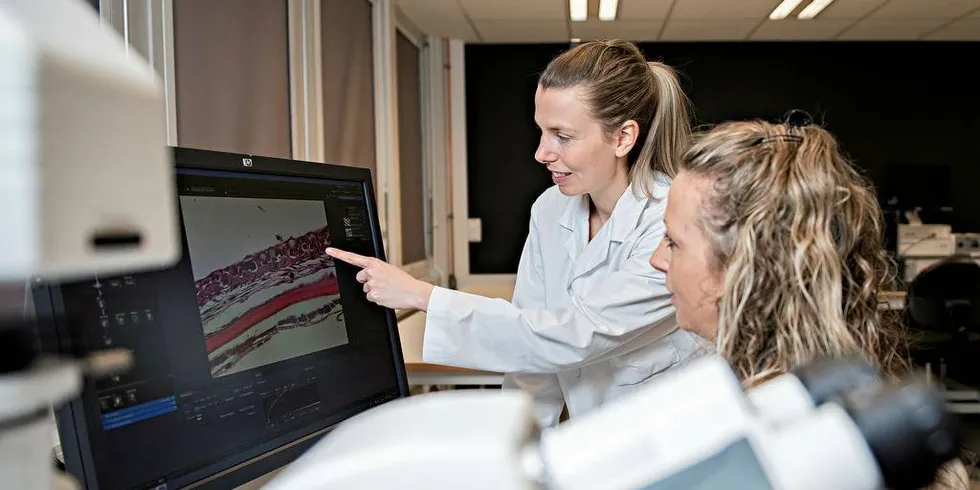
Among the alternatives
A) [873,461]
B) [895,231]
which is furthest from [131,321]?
[895,231]

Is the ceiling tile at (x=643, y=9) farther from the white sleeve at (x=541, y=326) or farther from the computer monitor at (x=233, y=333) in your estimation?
the computer monitor at (x=233, y=333)

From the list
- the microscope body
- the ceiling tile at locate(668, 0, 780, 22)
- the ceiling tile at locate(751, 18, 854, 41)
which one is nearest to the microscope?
the microscope body

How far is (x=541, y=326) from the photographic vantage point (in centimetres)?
118

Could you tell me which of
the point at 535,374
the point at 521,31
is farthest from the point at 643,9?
the point at 535,374

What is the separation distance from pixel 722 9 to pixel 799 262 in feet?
11.9

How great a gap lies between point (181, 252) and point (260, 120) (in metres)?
1.72

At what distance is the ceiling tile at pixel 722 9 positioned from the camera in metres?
3.89

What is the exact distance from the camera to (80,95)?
Answer: 0.86 ft

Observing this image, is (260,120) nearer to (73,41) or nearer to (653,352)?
(653,352)

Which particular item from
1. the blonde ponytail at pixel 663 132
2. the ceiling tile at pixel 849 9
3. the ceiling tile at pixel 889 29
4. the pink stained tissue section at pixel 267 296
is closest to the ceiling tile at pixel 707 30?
the ceiling tile at pixel 849 9

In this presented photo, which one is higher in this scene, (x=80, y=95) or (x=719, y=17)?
(x=719, y=17)

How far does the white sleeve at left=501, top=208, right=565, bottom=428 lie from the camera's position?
1494mm

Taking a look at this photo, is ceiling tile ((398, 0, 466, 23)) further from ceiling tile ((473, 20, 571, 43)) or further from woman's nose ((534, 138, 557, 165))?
woman's nose ((534, 138, 557, 165))

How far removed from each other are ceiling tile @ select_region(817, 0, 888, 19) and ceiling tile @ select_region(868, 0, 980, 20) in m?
0.07
